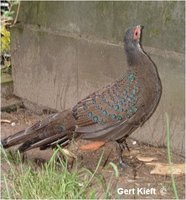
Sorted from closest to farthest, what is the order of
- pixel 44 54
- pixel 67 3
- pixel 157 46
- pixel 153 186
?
pixel 153 186
pixel 157 46
pixel 67 3
pixel 44 54

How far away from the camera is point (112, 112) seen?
3754 millimetres

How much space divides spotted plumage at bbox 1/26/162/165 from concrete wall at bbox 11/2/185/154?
39cm

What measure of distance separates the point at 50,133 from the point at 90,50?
3.97 ft

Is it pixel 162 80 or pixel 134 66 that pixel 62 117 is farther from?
pixel 162 80

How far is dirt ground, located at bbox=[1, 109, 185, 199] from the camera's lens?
3.57m

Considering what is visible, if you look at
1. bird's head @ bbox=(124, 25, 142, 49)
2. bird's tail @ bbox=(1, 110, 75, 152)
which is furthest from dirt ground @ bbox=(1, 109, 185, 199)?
bird's head @ bbox=(124, 25, 142, 49)

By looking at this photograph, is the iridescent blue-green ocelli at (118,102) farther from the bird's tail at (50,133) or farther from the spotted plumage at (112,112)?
the bird's tail at (50,133)

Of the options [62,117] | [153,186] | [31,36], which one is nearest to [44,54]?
[31,36]

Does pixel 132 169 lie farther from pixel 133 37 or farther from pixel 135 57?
pixel 133 37

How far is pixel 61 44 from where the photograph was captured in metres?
5.09

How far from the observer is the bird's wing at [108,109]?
3725 millimetres

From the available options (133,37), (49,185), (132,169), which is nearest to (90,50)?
(133,37)

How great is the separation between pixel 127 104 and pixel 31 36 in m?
1.98

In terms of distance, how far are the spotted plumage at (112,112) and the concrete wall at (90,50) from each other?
391 mm
